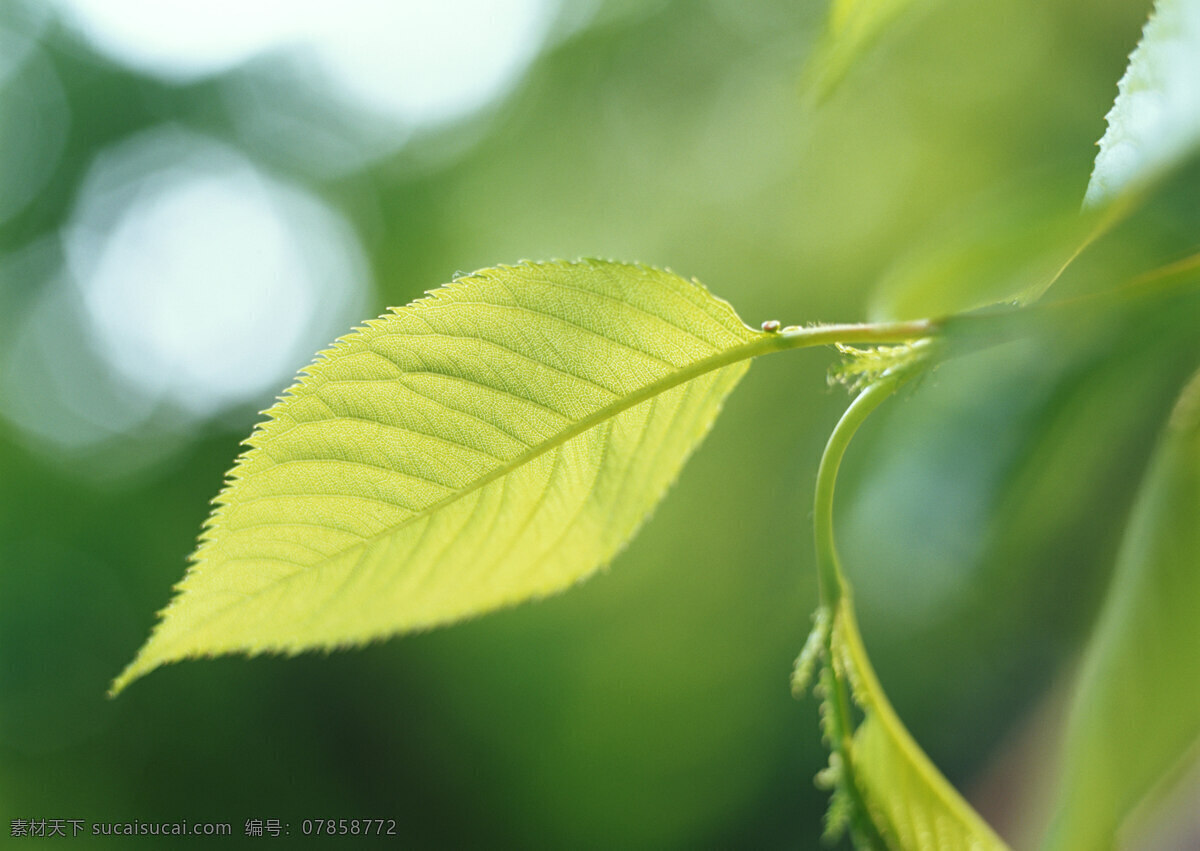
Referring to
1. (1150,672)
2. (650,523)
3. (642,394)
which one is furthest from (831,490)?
(650,523)

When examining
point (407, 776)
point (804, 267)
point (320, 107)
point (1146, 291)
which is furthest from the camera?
point (320, 107)

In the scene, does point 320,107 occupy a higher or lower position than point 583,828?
higher

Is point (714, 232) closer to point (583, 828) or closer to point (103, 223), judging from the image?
point (583, 828)

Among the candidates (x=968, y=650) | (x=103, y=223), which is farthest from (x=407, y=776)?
(x=103, y=223)

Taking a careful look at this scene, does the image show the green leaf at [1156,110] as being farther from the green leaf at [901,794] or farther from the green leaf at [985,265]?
the green leaf at [901,794]

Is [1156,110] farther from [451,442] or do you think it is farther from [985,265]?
[451,442]

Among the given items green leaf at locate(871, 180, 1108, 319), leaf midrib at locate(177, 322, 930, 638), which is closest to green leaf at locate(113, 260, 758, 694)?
leaf midrib at locate(177, 322, 930, 638)

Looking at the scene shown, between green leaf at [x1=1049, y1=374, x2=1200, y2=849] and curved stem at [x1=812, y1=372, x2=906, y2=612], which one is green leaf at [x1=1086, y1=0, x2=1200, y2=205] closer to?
curved stem at [x1=812, y1=372, x2=906, y2=612]
